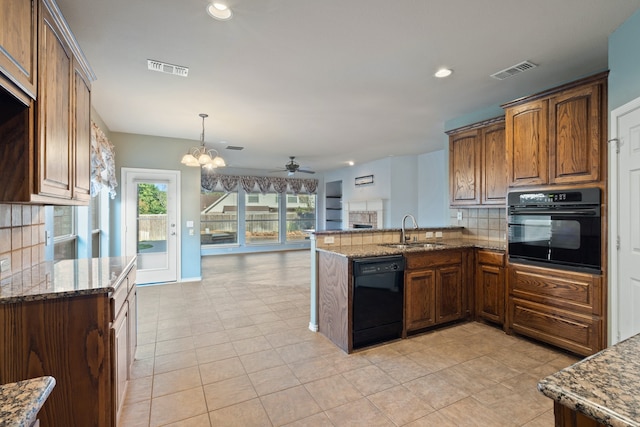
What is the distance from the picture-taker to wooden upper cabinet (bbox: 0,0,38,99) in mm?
1239

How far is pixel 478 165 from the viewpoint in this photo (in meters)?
3.68

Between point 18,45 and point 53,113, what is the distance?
0.43 meters

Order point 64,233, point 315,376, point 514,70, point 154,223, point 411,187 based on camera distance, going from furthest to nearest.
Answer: point 411,187 → point 154,223 → point 64,233 → point 514,70 → point 315,376

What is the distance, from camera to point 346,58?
264cm

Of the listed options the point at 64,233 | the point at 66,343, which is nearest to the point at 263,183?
the point at 64,233

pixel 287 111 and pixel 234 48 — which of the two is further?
pixel 287 111

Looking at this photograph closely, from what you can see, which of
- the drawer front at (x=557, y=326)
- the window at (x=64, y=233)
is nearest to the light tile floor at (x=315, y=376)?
the drawer front at (x=557, y=326)

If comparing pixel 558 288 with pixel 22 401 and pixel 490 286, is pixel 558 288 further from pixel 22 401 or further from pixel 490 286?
pixel 22 401

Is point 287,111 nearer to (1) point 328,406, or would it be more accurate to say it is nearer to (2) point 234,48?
(2) point 234,48

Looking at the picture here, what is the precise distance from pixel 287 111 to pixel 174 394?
130 inches

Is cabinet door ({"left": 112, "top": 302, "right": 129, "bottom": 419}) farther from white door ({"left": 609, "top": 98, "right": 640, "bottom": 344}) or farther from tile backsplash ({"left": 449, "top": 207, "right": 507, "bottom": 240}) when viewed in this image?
tile backsplash ({"left": 449, "top": 207, "right": 507, "bottom": 240})

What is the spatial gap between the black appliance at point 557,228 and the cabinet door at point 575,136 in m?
0.15

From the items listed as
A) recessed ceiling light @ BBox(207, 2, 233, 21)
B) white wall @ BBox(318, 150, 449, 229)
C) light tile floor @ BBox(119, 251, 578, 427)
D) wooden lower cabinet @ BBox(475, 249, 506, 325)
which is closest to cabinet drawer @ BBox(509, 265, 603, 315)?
wooden lower cabinet @ BBox(475, 249, 506, 325)

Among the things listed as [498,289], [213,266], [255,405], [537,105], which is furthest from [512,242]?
[213,266]
